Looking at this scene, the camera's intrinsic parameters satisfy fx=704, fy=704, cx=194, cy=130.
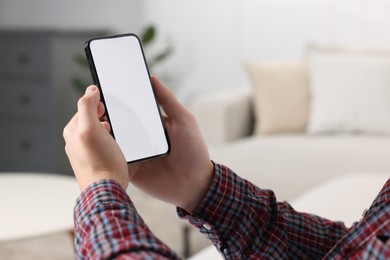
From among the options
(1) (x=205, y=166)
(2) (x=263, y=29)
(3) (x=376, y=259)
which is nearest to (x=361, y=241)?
(3) (x=376, y=259)

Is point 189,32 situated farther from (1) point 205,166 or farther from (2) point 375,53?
(1) point 205,166

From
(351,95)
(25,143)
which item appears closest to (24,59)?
(25,143)

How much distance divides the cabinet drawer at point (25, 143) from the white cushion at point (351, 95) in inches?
56.6

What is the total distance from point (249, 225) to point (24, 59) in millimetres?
2878

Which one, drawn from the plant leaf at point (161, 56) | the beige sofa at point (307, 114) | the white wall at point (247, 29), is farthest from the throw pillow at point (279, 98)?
the plant leaf at point (161, 56)

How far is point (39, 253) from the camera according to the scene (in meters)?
2.27

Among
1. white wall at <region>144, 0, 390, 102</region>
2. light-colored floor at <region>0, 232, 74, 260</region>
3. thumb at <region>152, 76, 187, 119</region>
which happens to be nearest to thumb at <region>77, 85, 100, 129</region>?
thumb at <region>152, 76, 187, 119</region>

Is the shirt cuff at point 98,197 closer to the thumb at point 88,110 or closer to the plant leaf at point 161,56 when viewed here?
the thumb at point 88,110

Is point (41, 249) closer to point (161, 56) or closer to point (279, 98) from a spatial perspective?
point (279, 98)

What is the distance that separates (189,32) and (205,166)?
282cm

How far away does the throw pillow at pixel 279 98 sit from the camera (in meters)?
2.56

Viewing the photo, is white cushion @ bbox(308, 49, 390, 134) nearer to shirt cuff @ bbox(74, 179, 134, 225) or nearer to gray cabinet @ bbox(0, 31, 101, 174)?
gray cabinet @ bbox(0, 31, 101, 174)

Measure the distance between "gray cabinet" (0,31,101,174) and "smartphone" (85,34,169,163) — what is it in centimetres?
273

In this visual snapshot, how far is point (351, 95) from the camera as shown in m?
2.46
